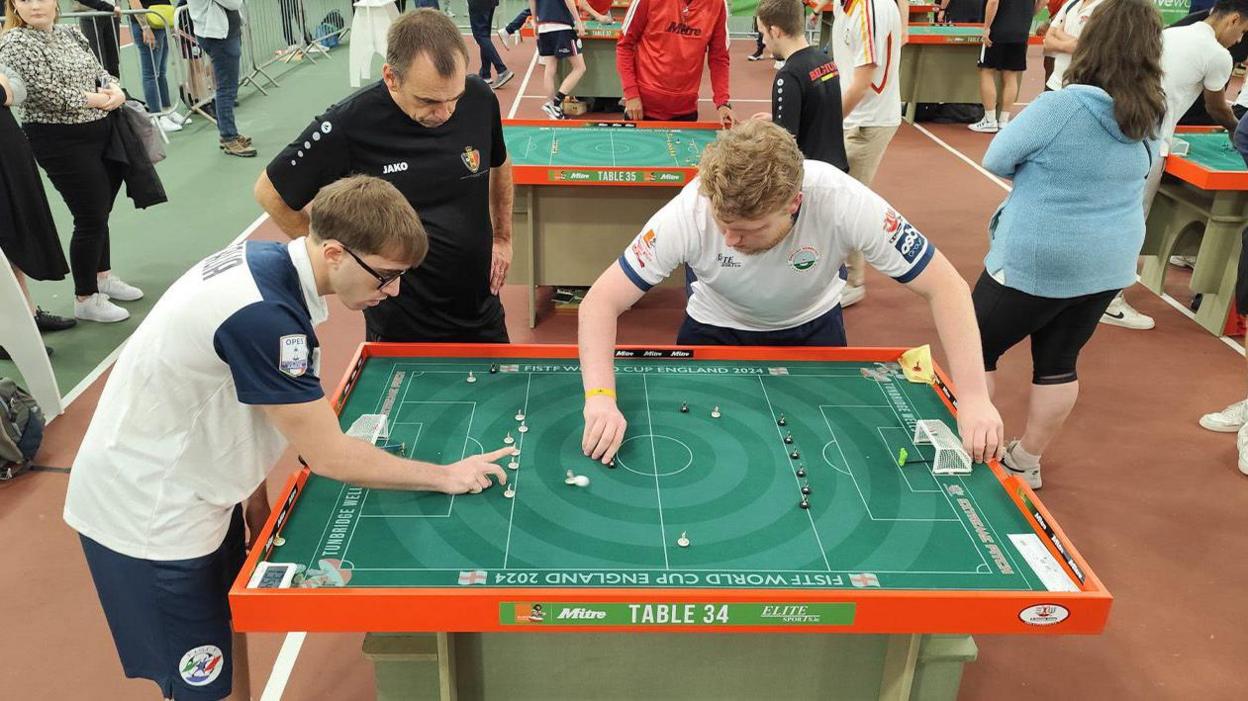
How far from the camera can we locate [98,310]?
4.82 metres

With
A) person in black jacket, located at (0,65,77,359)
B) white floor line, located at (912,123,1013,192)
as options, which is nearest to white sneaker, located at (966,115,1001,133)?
white floor line, located at (912,123,1013,192)

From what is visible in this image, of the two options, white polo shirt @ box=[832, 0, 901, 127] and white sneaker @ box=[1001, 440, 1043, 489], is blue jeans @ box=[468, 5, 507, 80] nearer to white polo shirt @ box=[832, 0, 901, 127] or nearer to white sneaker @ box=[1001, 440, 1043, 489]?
white polo shirt @ box=[832, 0, 901, 127]

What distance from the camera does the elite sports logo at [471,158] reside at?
2.85 metres

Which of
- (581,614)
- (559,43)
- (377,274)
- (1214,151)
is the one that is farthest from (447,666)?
(559,43)

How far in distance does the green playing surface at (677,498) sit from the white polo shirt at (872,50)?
2.77m

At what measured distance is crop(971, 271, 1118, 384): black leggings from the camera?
3.09 m

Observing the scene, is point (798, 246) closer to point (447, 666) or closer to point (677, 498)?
point (677, 498)

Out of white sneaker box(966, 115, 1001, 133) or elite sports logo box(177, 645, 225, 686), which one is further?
white sneaker box(966, 115, 1001, 133)

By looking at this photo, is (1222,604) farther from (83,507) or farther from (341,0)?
(341,0)

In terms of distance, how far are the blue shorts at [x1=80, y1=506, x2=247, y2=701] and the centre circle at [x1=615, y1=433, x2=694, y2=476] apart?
35.9 inches

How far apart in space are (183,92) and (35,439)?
6.41 m

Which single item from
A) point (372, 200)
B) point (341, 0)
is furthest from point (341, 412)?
point (341, 0)

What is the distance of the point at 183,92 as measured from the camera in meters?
9.00

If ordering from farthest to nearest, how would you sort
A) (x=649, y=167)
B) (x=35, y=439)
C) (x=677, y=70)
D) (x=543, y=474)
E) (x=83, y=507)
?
1. (x=677, y=70)
2. (x=649, y=167)
3. (x=35, y=439)
4. (x=543, y=474)
5. (x=83, y=507)
